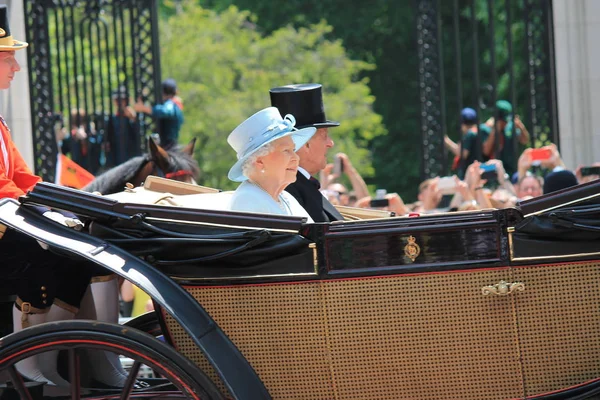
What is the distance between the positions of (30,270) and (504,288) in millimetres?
1637

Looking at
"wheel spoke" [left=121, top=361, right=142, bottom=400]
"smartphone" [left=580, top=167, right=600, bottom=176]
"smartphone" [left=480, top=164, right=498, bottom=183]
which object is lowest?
"wheel spoke" [left=121, top=361, right=142, bottom=400]

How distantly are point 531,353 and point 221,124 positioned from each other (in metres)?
18.5

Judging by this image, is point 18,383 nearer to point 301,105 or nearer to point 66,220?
point 66,220

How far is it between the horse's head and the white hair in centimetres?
228

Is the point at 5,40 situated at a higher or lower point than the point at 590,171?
higher

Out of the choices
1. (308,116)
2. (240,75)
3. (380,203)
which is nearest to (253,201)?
(308,116)

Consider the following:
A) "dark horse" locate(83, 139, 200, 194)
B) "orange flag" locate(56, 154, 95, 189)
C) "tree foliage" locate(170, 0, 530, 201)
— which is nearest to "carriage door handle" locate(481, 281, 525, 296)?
"dark horse" locate(83, 139, 200, 194)

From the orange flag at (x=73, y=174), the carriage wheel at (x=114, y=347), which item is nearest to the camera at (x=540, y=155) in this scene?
the orange flag at (x=73, y=174)

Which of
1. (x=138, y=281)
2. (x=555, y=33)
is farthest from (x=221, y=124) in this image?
(x=138, y=281)

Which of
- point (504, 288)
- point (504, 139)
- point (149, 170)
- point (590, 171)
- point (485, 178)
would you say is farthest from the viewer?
point (504, 139)

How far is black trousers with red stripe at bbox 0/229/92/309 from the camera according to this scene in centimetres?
404

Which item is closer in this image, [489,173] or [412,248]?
[412,248]

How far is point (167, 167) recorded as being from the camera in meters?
6.54

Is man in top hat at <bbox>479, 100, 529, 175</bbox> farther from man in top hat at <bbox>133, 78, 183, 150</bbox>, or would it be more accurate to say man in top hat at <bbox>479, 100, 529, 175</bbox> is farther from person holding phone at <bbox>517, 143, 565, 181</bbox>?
man in top hat at <bbox>133, 78, 183, 150</bbox>
